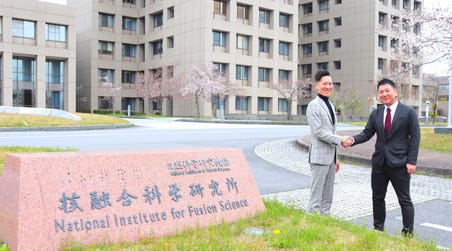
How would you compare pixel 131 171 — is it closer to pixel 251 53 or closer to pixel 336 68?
pixel 251 53

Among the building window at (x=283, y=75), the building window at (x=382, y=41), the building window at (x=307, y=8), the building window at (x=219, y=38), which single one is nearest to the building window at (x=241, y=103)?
the building window at (x=283, y=75)

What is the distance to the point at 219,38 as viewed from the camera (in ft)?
151

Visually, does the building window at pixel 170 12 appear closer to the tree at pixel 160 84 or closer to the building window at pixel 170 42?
the building window at pixel 170 42

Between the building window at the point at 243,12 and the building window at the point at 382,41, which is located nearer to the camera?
the building window at the point at 243,12

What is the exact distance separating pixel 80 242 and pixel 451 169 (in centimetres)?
857

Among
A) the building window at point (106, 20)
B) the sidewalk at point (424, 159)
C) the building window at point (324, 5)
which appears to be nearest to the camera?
the sidewalk at point (424, 159)

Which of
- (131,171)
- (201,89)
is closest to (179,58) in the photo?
(201,89)

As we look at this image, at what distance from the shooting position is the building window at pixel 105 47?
52844 mm

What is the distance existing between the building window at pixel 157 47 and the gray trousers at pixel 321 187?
47676mm

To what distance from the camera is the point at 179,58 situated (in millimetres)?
47500

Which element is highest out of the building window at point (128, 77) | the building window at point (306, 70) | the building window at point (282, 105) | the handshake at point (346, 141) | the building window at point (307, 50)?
the building window at point (307, 50)

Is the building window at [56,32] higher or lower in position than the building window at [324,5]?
lower

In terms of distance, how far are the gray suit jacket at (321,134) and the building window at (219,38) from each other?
41.3 meters

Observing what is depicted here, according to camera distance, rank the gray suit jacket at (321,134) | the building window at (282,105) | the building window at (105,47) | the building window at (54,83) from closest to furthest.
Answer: the gray suit jacket at (321,134), the building window at (54,83), the building window at (282,105), the building window at (105,47)
